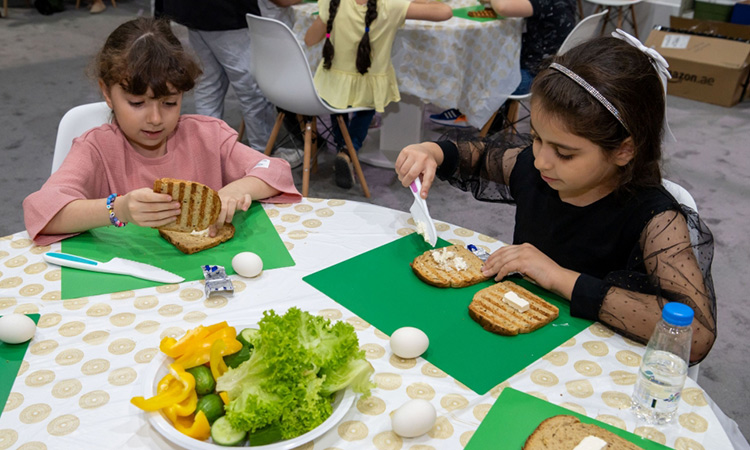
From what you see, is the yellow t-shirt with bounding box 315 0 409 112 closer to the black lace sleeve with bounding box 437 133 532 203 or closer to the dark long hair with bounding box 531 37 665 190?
the black lace sleeve with bounding box 437 133 532 203

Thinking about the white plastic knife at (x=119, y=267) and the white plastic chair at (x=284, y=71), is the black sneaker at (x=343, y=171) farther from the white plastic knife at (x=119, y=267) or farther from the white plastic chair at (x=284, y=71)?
the white plastic knife at (x=119, y=267)

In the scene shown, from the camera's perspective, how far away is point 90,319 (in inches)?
45.7

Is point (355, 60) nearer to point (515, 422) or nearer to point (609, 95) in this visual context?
point (609, 95)

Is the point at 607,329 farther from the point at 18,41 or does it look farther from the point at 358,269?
the point at 18,41

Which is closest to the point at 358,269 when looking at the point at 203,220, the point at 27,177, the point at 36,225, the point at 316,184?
the point at 203,220

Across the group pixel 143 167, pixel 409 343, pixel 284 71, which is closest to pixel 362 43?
pixel 284 71

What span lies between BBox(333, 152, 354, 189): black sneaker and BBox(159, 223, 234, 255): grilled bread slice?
200 cm

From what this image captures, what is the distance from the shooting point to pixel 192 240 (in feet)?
4.68

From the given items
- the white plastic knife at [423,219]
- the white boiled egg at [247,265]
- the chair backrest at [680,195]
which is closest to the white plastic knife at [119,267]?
the white boiled egg at [247,265]

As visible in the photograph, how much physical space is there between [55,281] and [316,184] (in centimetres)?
232

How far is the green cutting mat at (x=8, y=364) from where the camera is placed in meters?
0.99

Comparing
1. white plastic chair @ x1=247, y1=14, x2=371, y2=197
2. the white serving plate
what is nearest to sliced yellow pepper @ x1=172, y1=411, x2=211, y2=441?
the white serving plate

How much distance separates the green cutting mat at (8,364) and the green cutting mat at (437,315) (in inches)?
20.8

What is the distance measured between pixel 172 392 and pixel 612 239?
0.97m
